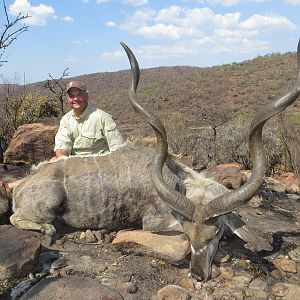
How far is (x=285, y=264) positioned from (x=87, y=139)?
2709mm

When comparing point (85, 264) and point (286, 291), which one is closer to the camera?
point (286, 291)

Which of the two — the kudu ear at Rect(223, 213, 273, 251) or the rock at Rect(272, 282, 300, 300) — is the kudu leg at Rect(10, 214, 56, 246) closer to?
the kudu ear at Rect(223, 213, 273, 251)

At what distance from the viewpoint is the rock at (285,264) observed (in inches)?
157

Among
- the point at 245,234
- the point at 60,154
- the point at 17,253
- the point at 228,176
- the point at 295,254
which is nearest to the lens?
the point at 17,253

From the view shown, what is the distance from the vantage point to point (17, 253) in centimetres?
365

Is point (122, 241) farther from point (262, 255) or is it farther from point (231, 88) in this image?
point (231, 88)

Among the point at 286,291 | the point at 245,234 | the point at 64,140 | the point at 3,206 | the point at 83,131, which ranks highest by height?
the point at 83,131

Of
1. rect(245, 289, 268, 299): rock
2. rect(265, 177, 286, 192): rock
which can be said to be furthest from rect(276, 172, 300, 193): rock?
rect(245, 289, 268, 299): rock

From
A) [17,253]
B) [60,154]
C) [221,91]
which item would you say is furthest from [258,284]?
[221,91]

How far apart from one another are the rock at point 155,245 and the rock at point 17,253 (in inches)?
32.9

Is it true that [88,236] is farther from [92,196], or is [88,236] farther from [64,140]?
[64,140]

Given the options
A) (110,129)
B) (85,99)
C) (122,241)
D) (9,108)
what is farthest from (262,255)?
(9,108)

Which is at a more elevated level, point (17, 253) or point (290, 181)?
point (17, 253)

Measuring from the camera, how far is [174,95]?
34.0 meters
